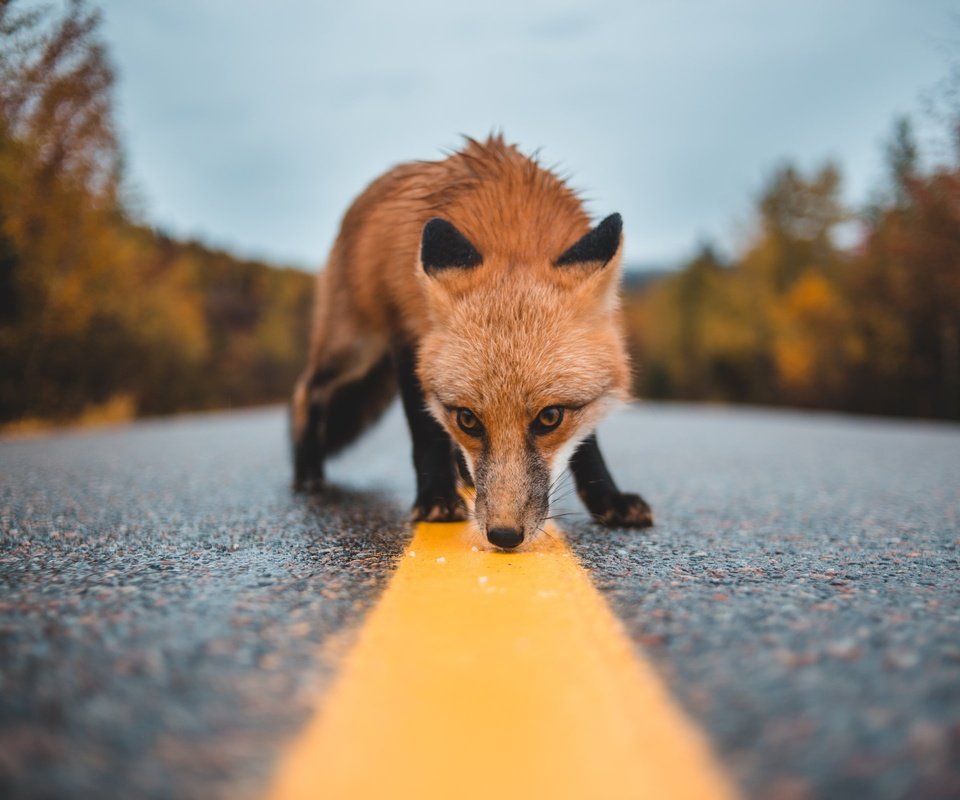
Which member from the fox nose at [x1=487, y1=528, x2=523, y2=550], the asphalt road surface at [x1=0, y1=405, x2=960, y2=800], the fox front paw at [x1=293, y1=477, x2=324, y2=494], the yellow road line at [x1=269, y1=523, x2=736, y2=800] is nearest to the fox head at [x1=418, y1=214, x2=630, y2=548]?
the fox nose at [x1=487, y1=528, x2=523, y2=550]

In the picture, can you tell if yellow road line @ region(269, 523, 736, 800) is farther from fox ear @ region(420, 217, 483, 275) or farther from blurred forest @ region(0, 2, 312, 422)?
Answer: blurred forest @ region(0, 2, 312, 422)

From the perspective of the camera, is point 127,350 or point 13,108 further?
point 127,350

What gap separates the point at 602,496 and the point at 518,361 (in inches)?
41.7

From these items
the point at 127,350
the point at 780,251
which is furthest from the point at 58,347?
the point at 780,251

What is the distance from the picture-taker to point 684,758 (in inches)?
50.9

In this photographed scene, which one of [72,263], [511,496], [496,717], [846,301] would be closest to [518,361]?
[511,496]

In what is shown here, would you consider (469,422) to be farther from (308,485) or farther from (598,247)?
(308,485)

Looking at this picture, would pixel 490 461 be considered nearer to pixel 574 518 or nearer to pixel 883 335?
pixel 574 518

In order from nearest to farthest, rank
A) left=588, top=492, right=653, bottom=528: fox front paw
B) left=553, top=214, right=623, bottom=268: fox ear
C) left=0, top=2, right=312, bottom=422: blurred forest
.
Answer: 1. left=553, top=214, right=623, bottom=268: fox ear
2. left=588, top=492, right=653, bottom=528: fox front paw
3. left=0, top=2, right=312, bottom=422: blurred forest

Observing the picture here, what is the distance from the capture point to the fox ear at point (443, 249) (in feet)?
11.0

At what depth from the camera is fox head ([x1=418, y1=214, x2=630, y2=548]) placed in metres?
2.89

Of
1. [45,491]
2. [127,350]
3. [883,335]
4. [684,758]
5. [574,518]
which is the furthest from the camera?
[883,335]

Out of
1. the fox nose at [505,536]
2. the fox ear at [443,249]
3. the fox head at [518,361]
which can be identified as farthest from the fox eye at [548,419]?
the fox ear at [443,249]

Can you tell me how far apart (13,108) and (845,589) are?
13453mm
